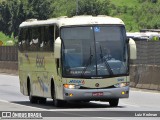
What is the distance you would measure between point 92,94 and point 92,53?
1.30 metres

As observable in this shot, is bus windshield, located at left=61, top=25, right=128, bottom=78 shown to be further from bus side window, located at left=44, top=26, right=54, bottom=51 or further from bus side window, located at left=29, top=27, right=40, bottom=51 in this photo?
bus side window, located at left=29, top=27, right=40, bottom=51

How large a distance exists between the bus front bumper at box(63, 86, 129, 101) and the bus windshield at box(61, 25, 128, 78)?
0.47 metres

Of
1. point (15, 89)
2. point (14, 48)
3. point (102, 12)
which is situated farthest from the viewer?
point (102, 12)

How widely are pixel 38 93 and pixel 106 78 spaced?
170 inches

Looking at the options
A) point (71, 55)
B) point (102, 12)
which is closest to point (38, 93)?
point (71, 55)

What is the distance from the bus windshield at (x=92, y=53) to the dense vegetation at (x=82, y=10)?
8024 cm

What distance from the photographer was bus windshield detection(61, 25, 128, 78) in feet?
78.2

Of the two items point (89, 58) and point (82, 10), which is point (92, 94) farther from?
point (82, 10)

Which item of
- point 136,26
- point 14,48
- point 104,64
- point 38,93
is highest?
point 104,64

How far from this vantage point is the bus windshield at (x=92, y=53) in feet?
78.2

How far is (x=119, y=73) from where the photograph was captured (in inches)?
943

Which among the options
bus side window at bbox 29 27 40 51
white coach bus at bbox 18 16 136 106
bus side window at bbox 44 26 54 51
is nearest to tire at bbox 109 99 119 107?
white coach bus at bbox 18 16 136 106

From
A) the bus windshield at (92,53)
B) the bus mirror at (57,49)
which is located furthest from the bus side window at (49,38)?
the bus mirror at (57,49)

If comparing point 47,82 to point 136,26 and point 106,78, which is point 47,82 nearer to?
point 106,78
